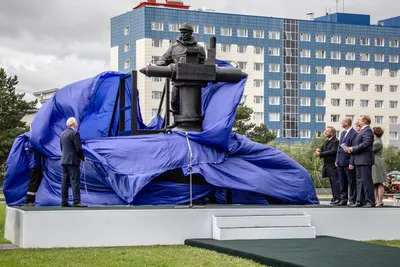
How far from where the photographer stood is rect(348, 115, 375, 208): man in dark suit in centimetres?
1544

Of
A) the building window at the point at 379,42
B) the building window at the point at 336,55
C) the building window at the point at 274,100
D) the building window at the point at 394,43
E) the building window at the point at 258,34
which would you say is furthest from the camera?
the building window at the point at 394,43

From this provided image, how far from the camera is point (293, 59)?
8469 centimetres

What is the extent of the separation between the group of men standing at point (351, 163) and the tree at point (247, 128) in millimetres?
A: 39605

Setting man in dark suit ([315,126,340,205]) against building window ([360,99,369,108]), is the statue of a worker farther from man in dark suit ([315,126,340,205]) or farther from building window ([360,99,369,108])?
building window ([360,99,369,108])

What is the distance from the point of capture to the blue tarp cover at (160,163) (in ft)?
51.7

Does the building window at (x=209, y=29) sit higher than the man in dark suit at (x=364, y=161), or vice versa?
the building window at (x=209, y=29)

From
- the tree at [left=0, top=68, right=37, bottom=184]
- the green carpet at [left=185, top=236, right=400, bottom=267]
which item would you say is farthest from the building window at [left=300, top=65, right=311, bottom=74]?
the green carpet at [left=185, top=236, right=400, bottom=267]

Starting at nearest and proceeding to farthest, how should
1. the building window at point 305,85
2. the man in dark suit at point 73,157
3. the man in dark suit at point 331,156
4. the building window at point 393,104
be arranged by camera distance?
the man in dark suit at point 73,157 < the man in dark suit at point 331,156 < the building window at point 305,85 < the building window at point 393,104

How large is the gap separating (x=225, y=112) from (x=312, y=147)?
45.3 meters

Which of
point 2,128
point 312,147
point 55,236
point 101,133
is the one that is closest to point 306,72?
point 312,147

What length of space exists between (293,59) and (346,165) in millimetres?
69215

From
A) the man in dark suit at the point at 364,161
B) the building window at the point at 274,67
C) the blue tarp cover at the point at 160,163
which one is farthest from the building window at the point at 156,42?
the man in dark suit at the point at 364,161

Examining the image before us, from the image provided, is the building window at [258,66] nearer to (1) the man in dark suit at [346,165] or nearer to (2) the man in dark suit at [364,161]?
(1) the man in dark suit at [346,165]

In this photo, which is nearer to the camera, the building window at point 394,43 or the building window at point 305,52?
the building window at point 305,52
